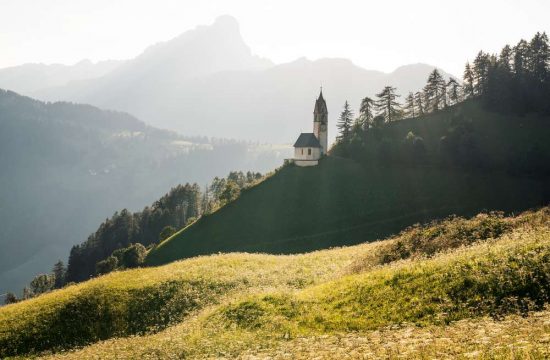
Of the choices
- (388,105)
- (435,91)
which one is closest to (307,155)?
(388,105)

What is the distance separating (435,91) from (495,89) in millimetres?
17744

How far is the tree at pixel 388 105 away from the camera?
116375mm

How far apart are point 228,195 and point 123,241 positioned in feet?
195

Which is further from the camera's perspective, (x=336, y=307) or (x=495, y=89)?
(x=495, y=89)

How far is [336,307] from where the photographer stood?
22219 mm

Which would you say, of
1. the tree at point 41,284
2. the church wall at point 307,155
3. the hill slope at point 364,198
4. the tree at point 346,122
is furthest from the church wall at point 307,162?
the tree at point 41,284

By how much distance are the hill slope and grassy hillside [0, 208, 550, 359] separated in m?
40.3

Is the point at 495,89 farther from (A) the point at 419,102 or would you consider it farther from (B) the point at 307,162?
(B) the point at 307,162

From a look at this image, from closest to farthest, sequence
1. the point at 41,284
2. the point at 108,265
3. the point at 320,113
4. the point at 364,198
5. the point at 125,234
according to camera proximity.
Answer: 1. the point at 364,198
2. the point at 108,265
3. the point at 320,113
4. the point at 41,284
5. the point at 125,234

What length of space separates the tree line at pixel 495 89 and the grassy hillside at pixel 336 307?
8208cm

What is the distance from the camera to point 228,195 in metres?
102

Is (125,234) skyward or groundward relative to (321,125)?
groundward

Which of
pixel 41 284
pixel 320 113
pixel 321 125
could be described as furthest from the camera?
pixel 41 284

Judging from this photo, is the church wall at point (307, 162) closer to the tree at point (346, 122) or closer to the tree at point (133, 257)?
the tree at point (346, 122)
